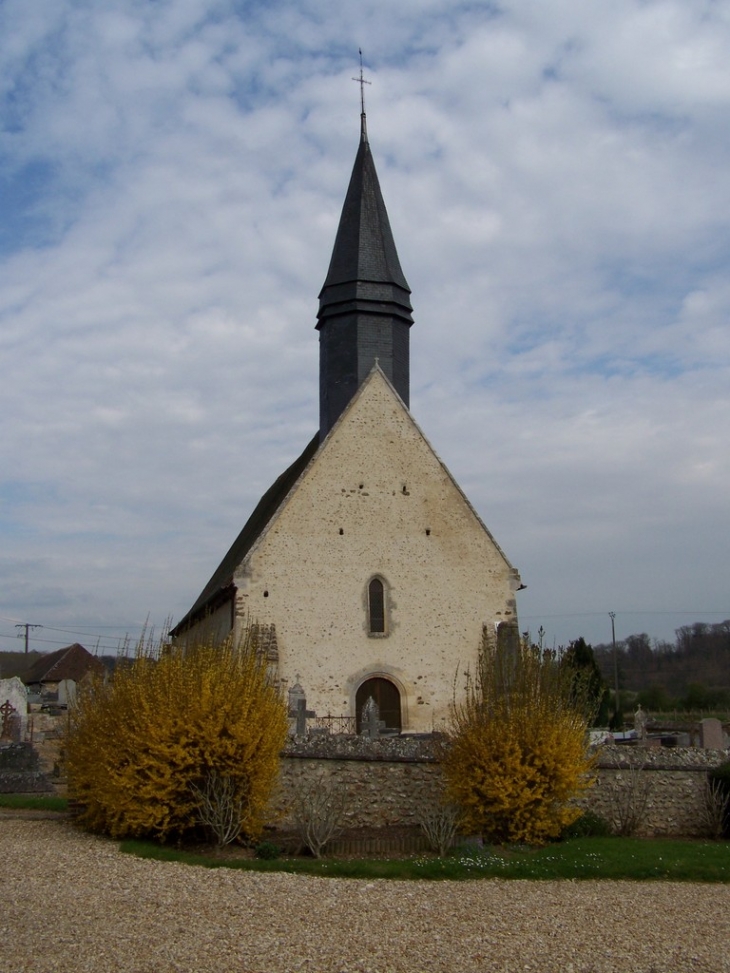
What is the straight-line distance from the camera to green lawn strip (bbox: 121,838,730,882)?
30.0ft

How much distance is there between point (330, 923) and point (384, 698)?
10614 millimetres

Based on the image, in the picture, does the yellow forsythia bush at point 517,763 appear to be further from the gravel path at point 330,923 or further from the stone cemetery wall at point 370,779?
the gravel path at point 330,923

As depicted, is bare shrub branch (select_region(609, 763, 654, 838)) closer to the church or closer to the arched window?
the church

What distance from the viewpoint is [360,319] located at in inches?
799

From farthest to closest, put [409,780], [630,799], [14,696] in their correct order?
[14,696] → [409,780] → [630,799]

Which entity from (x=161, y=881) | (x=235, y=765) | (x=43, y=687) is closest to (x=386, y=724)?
(x=235, y=765)

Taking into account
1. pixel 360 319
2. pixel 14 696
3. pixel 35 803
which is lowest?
pixel 35 803

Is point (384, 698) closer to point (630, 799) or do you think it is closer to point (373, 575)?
point (373, 575)

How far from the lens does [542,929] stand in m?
7.21

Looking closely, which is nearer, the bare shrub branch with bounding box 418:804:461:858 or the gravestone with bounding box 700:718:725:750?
the bare shrub branch with bounding box 418:804:461:858

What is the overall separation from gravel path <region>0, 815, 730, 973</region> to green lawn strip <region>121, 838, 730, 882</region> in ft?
0.89

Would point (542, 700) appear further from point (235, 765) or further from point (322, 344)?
point (322, 344)

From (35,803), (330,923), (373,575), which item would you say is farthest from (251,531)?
(330,923)

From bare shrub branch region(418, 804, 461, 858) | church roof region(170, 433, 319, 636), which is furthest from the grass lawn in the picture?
church roof region(170, 433, 319, 636)
